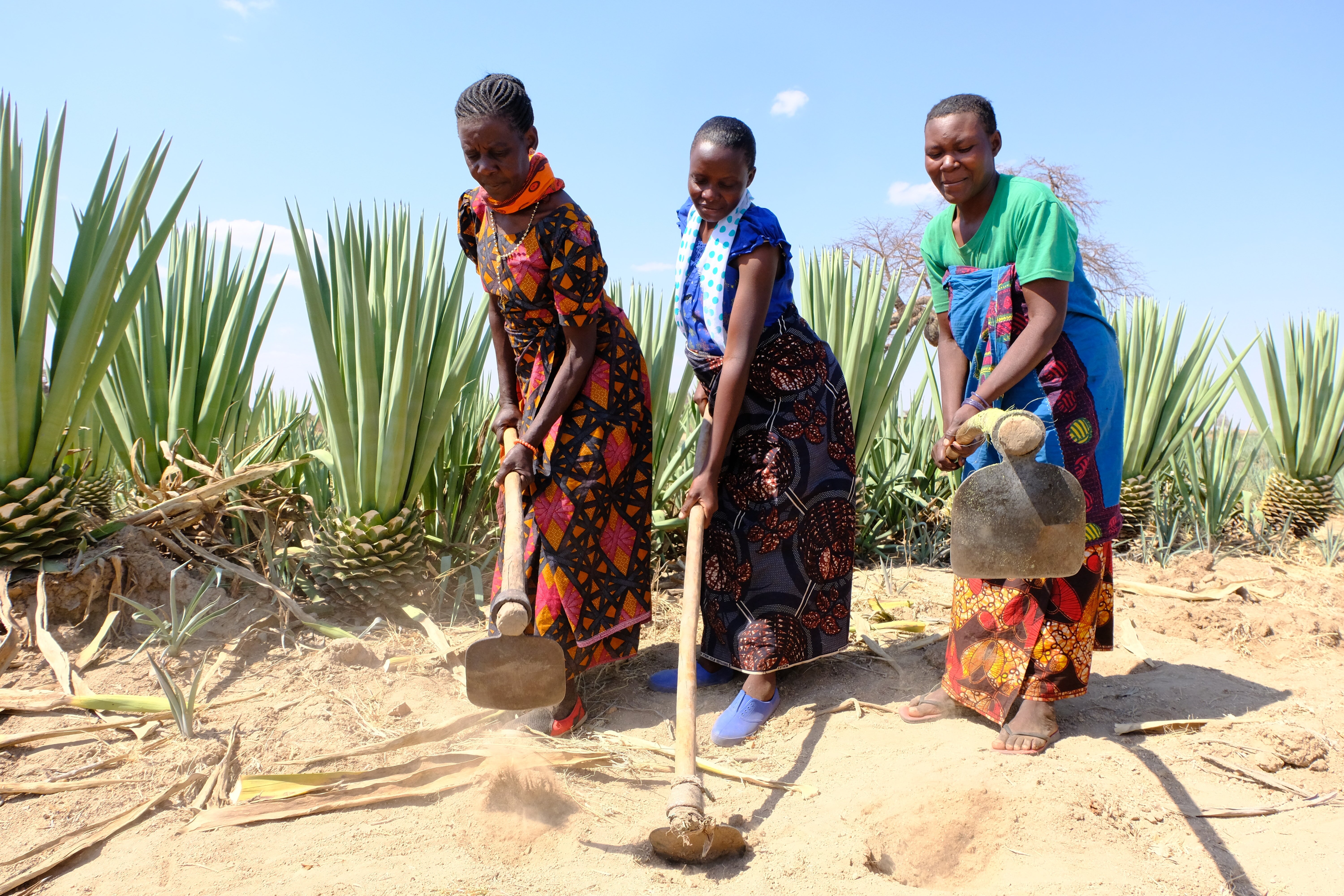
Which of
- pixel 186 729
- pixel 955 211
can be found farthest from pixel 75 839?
pixel 955 211

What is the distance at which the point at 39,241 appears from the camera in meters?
2.46

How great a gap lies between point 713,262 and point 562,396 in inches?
20.9

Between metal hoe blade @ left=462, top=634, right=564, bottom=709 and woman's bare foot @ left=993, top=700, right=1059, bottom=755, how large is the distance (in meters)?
1.12

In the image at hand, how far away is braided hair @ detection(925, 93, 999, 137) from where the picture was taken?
200 cm

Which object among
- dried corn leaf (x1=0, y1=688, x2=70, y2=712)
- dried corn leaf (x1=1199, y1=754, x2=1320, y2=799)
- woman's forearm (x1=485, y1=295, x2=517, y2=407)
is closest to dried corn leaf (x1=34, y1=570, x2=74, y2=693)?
dried corn leaf (x1=0, y1=688, x2=70, y2=712)

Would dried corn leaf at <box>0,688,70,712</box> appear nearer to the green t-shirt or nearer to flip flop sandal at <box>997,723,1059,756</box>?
flip flop sandal at <box>997,723,1059,756</box>

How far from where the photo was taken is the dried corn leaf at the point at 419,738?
2.01 metres

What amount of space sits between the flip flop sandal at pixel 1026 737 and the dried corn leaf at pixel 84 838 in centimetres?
193

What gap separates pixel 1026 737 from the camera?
2.15 meters

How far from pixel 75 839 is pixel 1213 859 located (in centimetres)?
232

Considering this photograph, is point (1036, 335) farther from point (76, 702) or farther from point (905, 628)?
point (76, 702)

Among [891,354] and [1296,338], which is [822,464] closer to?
[891,354]

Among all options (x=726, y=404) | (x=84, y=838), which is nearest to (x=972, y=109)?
(x=726, y=404)

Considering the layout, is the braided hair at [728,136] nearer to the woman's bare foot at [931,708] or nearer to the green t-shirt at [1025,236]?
the green t-shirt at [1025,236]
